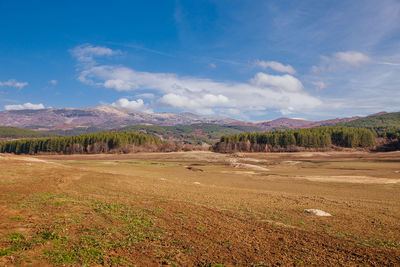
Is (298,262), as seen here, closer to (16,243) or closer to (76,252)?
(76,252)

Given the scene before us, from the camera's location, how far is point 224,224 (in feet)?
54.0

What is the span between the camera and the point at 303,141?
485 feet

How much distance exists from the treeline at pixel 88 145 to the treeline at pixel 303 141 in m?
58.4

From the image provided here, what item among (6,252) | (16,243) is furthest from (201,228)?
(6,252)

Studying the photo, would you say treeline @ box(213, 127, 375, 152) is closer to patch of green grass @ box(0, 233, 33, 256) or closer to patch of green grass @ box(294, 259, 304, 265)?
patch of green grass @ box(294, 259, 304, 265)

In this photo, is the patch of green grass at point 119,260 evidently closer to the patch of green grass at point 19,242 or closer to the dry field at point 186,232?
the dry field at point 186,232

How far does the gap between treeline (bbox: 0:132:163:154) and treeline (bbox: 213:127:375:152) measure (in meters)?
58.4

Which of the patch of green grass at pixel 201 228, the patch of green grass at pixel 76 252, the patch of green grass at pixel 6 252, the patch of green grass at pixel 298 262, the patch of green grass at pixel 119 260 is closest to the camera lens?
the patch of green grass at pixel 6 252

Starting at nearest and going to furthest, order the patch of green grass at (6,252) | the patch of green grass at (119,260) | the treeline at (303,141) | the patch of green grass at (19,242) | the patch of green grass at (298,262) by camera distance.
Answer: the patch of green grass at (6,252) < the patch of green grass at (119,260) < the patch of green grass at (19,242) < the patch of green grass at (298,262) < the treeline at (303,141)

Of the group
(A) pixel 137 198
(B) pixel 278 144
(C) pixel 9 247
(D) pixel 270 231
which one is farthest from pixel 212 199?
(B) pixel 278 144

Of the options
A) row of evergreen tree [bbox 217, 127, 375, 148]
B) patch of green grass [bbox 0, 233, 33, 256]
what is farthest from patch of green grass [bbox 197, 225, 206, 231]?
row of evergreen tree [bbox 217, 127, 375, 148]

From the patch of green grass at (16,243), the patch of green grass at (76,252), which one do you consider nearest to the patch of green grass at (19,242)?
the patch of green grass at (16,243)

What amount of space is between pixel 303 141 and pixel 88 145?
13898cm

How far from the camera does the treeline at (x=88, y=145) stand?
476ft
